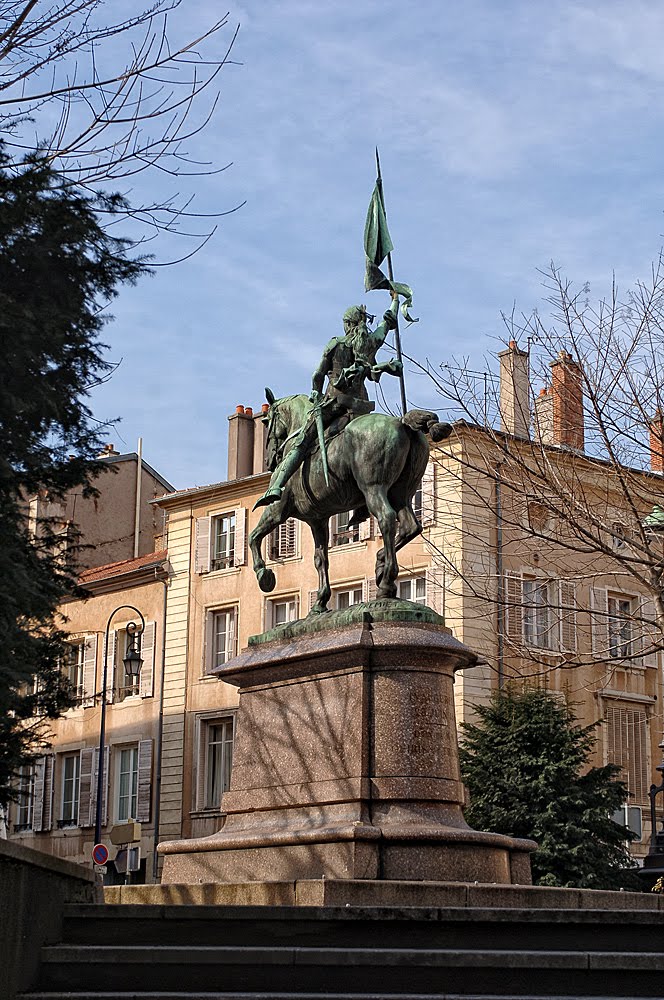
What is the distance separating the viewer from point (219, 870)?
42.1 ft

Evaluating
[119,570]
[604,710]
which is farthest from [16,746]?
[119,570]

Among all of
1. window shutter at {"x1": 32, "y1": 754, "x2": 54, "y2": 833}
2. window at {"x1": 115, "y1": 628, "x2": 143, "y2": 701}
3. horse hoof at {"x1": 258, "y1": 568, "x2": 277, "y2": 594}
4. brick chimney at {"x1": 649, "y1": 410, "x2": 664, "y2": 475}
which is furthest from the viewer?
window shutter at {"x1": 32, "y1": 754, "x2": 54, "y2": 833}

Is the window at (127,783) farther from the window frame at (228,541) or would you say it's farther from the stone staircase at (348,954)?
the stone staircase at (348,954)

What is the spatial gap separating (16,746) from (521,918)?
45.0 ft

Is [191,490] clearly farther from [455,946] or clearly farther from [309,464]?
[455,946]

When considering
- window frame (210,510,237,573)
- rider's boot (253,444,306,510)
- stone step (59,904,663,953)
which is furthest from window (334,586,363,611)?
stone step (59,904,663,953)

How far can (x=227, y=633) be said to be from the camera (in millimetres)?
42031

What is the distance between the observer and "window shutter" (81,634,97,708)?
44656mm

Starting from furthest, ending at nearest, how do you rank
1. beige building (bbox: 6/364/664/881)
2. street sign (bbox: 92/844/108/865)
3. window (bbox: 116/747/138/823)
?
1. window (bbox: 116/747/138/823)
2. beige building (bbox: 6/364/664/881)
3. street sign (bbox: 92/844/108/865)

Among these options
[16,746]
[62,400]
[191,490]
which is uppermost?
[191,490]

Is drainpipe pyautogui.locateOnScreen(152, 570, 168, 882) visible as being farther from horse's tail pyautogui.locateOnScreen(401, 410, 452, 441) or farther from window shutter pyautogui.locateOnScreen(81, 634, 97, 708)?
horse's tail pyautogui.locateOnScreen(401, 410, 452, 441)

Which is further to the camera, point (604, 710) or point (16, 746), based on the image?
point (604, 710)

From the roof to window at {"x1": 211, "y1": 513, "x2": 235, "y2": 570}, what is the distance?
1875 mm

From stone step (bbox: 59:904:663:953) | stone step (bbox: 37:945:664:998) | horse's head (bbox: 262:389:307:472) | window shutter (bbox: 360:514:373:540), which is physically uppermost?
window shutter (bbox: 360:514:373:540)
